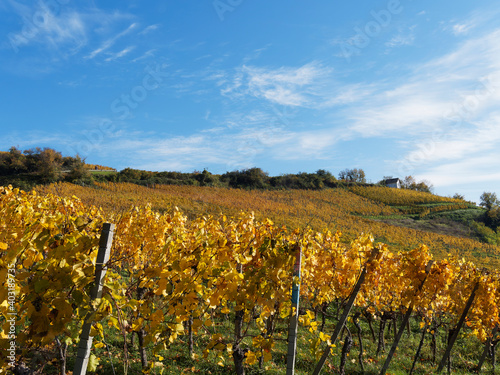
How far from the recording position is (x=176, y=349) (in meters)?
5.59

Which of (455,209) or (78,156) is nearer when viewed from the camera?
(78,156)

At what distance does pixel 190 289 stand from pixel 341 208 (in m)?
36.9

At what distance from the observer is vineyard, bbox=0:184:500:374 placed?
178 centimetres

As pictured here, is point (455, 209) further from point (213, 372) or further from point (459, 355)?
point (213, 372)

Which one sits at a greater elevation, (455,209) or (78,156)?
(78,156)

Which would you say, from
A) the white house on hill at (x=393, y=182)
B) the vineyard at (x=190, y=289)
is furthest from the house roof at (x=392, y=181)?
the vineyard at (x=190, y=289)

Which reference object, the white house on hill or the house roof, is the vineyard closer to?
the white house on hill

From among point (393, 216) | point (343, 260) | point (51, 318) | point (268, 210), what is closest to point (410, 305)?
point (343, 260)

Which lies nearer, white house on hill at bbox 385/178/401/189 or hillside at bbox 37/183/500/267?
hillside at bbox 37/183/500/267

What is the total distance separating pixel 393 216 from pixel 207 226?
3609 centimetres

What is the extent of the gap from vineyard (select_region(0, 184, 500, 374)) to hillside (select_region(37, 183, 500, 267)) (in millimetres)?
11217

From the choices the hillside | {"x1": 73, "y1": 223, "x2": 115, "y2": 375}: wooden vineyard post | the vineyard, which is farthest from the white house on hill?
{"x1": 73, "y1": 223, "x2": 115, "y2": 375}: wooden vineyard post

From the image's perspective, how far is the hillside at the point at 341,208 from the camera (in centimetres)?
2334

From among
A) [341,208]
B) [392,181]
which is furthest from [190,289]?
[392,181]
